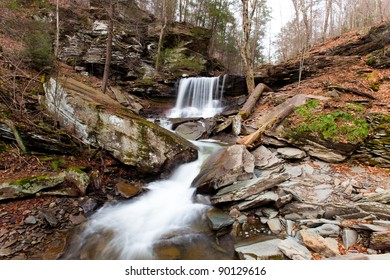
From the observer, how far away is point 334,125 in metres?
5.69

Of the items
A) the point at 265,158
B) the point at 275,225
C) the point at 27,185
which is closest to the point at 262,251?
the point at 275,225

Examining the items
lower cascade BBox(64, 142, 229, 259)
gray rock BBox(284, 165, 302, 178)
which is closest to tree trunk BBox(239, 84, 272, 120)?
gray rock BBox(284, 165, 302, 178)

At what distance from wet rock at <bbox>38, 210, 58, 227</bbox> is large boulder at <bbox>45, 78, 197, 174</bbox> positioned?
86.4 inches

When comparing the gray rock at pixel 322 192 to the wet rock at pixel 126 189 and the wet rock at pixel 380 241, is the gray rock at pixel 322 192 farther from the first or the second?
the wet rock at pixel 126 189

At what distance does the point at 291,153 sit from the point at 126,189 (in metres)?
5.00

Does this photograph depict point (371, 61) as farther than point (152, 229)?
Yes

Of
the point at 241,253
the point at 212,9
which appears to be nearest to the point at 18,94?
the point at 241,253

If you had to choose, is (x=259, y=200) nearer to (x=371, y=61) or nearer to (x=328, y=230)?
(x=328, y=230)

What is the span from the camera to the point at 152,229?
466 cm

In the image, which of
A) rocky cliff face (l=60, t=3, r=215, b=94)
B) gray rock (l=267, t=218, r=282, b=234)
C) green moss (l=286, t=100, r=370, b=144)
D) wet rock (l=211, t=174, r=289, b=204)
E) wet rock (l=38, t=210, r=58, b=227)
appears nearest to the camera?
gray rock (l=267, t=218, r=282, b=234)

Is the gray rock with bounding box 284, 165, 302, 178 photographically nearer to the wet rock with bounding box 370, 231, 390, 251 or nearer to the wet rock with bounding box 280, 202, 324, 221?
the wet rock with bounding box 280, 202, 324, 221

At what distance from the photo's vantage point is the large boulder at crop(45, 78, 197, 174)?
6.07 meters

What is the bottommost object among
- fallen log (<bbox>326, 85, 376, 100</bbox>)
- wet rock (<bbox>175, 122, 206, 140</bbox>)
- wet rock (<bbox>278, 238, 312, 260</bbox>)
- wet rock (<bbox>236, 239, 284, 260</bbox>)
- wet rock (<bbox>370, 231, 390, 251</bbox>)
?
wet rock (<bbox>236, 239, 284, 260</bbox>)

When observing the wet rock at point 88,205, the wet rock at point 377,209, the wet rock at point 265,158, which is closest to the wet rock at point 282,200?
the wet rock at point 377,209
